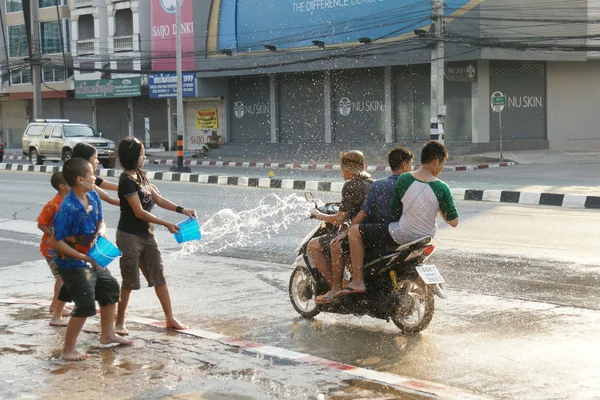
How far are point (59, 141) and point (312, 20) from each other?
11896 mm

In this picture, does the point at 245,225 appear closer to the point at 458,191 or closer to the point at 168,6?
the point at 458,191

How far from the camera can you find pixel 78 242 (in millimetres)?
6734

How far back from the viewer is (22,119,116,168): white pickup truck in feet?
121

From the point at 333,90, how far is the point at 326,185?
64.5 ft

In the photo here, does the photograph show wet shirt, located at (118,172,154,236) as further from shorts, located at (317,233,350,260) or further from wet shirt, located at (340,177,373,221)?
wet shirt, located at (340,177,373,221)

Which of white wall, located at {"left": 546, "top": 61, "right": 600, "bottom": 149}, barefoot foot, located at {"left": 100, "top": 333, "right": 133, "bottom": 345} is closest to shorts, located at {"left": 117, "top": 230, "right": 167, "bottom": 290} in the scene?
barefoot foot, located at {"left": 100, "top": 333, "right": 133, "bottom": 345}

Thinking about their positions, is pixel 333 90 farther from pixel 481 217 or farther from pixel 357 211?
pixel 357 211

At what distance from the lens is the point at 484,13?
34.8 m

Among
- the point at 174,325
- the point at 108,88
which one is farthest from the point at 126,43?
the point at 174,325

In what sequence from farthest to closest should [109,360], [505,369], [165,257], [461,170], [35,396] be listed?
1. [461,170]
2. [165,257]
3. [109,360]
4. [505,369]
5. [35,396]

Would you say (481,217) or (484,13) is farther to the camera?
(484,13)

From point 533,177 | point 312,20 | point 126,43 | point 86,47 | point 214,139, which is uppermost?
point 86,47

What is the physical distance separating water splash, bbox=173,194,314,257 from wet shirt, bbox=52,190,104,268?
5.69 meters

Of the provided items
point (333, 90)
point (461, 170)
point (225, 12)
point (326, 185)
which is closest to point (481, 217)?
point (326, 185)
